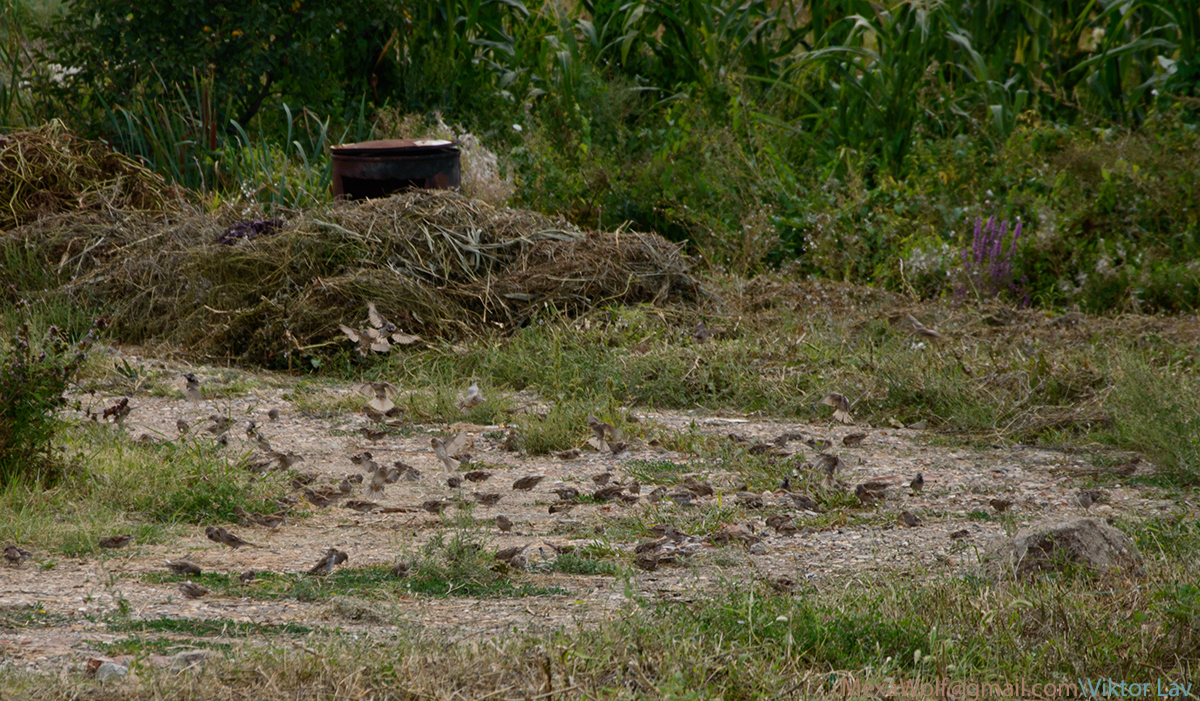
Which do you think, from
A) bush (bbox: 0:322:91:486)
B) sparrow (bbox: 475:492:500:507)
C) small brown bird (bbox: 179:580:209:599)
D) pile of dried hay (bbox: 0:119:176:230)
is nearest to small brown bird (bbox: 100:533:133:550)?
small brown bird (bbox: 179:580:209:599)

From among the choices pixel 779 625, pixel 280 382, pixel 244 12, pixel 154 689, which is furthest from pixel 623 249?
pixel 154 689

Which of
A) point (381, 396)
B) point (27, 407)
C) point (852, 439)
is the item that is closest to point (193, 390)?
point (381, 396)

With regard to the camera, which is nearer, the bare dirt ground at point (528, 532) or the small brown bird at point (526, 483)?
the bare dirt ground at point (528, 532)

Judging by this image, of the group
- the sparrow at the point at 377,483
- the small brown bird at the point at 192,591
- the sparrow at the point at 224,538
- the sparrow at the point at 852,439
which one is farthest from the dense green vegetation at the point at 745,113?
the small brown bird at the point at 192,591

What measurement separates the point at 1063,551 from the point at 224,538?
2131mm

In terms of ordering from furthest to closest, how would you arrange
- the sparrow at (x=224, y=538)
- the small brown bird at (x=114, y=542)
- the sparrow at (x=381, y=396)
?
the sparrow at (x=381, y=396) < the sparrow at (x=224, y=538) < the small brown bird at (x=114, y=542)

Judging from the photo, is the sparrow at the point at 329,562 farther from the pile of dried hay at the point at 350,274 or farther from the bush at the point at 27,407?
the pile of dried hay at the point at 350,274

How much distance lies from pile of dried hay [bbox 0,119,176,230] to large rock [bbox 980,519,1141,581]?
6098mm

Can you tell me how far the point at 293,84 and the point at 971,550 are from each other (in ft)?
24.7

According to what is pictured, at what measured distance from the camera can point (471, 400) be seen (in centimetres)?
502

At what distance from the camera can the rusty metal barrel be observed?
7.09m

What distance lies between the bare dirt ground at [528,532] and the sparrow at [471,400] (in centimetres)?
14

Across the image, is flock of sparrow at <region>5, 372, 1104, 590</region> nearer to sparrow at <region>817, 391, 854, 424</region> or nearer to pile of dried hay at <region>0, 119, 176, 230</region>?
sparrow at <region>817, 391, 854, 424</region>

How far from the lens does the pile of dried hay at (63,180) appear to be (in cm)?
757
